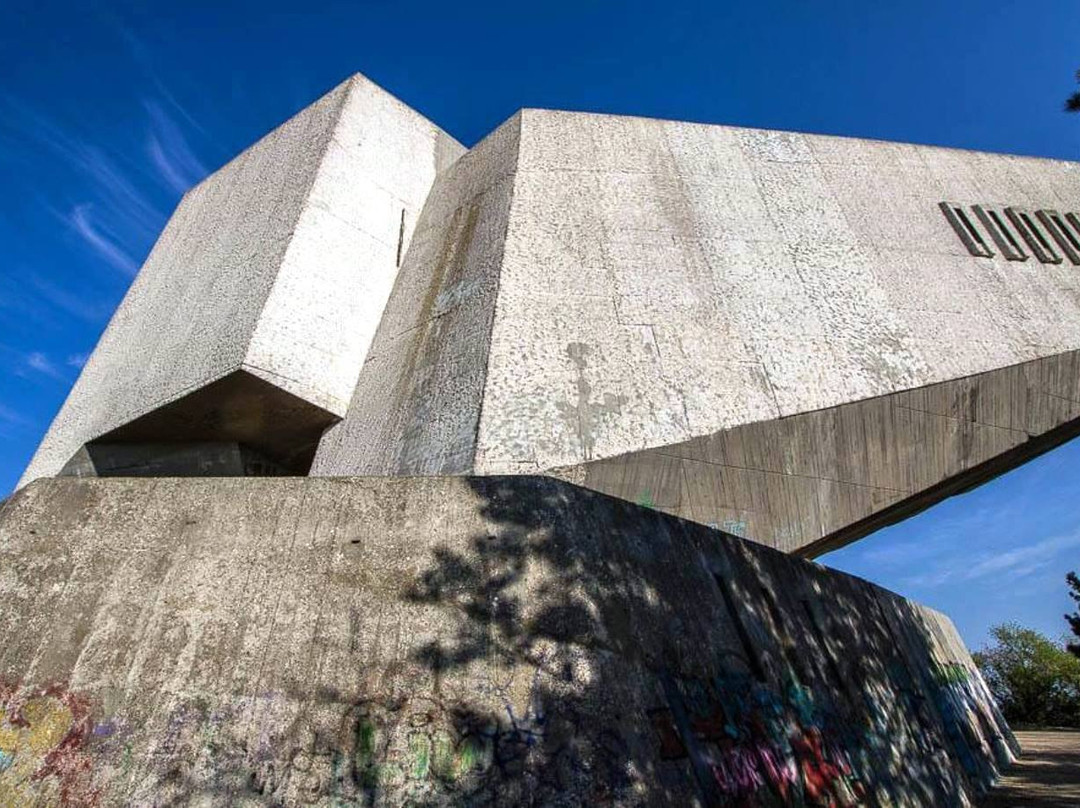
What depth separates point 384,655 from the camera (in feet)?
10.3

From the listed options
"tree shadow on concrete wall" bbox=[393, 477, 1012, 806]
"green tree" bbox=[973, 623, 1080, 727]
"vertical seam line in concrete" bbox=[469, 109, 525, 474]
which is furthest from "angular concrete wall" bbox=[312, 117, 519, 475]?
"green tree" bbox=[973, 623, 1080, 727]

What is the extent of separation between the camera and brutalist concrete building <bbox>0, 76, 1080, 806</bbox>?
9.77ft

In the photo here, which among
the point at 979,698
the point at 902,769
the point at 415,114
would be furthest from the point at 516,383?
the point at 979,698

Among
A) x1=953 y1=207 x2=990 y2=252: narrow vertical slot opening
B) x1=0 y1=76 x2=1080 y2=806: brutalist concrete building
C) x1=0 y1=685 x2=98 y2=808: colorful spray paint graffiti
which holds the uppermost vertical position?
x1=953 y1=207 x2=990 y2=252: narrow vertical slot opening

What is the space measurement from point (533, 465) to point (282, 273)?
3.98m

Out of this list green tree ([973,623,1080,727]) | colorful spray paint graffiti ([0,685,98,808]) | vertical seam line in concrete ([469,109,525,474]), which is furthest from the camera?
green tree ([973,623,1080,727])

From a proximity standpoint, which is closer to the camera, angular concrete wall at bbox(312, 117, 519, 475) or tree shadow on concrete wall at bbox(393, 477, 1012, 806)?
tree shadow on concrete wall at bbox(393, 477, 1012, 806)

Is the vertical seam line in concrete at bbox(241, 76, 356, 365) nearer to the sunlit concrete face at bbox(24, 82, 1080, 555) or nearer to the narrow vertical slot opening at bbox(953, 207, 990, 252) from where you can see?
the sunlit concrete face at bbox(24, 82, 1080, 555)

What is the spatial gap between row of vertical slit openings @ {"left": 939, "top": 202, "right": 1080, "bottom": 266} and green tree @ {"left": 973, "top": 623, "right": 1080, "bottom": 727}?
2529 centimetres

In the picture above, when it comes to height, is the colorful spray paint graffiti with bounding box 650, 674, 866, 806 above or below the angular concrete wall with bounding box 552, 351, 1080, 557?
below

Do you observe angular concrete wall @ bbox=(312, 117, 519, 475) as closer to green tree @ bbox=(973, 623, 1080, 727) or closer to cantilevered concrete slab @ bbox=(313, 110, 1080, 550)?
cantilevered concrete slab @ bbox=(313, 110, 1080, 550)

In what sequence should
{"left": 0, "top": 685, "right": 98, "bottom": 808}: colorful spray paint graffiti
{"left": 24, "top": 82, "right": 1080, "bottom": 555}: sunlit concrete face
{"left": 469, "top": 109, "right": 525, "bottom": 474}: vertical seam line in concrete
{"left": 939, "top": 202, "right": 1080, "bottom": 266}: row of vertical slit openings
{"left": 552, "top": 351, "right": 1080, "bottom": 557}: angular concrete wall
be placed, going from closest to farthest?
{"left": 0, "top": 685, "right": 98, "bottom": 808}: colorful spray paint graffiti → {"left": 469, "top": 109, "right": 525, "bottom": 474}: vertical seam line in concrete → {"left": 552, "top": 351, "right": 1080, "bottom": 557}: angular concrete wall → {"left": 24, "top": 82, "right": 1080, "bottom": 555}: sunlit concrete face → {"left": 939, "top": 202, "right": 1080, "bottom": 266}: row of vertical slit openings

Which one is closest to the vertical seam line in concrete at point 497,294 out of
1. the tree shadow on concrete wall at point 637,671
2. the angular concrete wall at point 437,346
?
the angular concrete wall at point 437,346

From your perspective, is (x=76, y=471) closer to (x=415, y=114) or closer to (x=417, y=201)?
(x=417, y=201)
